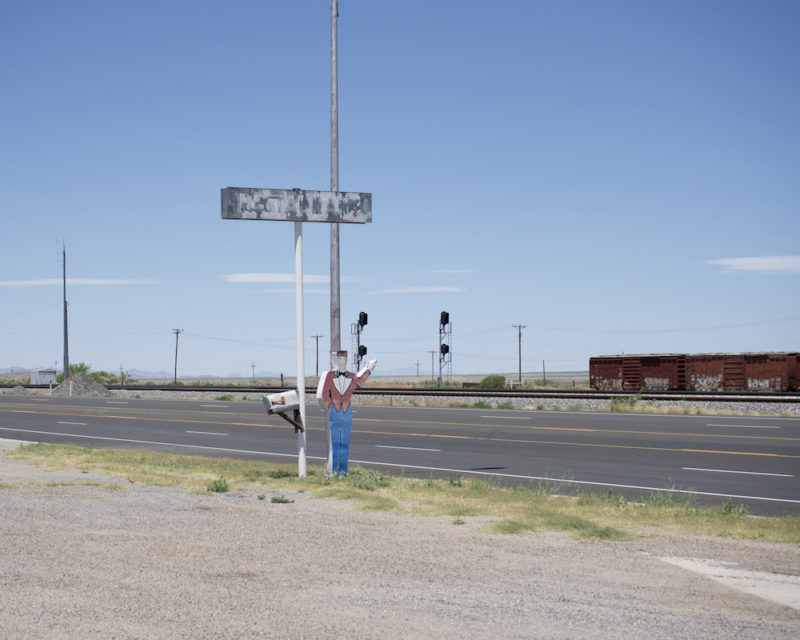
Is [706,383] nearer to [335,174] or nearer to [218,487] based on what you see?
[335,174]

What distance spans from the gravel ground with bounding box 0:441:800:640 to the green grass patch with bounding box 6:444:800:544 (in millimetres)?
443

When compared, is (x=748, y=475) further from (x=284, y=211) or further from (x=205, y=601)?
(x=205, y=601)

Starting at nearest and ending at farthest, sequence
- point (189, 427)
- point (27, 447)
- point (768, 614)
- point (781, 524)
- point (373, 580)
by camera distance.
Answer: point (768, 614), point (373, 580), point (781, 524), point (27, 447), point (189, 427)

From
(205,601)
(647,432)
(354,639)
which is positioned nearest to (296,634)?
(354,639)

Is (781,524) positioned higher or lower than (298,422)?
lower

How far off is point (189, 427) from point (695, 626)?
2318 centimetres

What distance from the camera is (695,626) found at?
17.3 ft

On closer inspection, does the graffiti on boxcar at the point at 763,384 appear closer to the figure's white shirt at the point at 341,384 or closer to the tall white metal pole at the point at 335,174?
the tall white metal pole at the point at 335,174

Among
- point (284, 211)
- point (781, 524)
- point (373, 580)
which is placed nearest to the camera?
point (373, 580)

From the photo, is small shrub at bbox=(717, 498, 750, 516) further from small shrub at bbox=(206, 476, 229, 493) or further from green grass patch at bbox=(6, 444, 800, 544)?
small shrub at bbox=(206, 476, 229, 493)

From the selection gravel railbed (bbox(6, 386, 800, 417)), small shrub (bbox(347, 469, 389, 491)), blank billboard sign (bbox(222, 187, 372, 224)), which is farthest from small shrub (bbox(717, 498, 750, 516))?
gravel railbed (bbox(6, 386, 800, 417))

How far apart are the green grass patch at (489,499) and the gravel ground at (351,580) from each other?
44 cm

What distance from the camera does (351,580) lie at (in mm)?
6469

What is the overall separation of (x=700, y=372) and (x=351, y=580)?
48.3m
